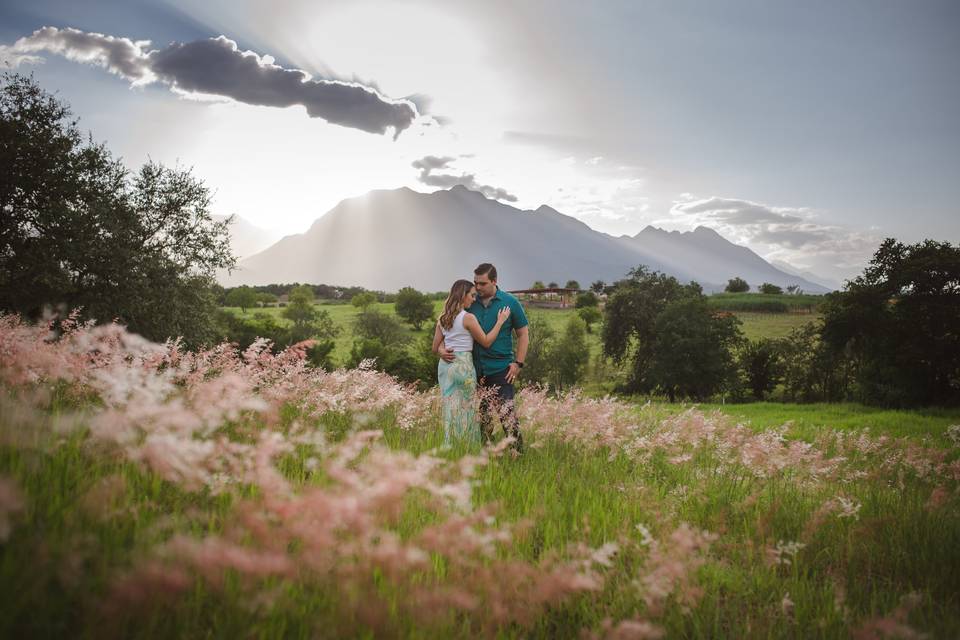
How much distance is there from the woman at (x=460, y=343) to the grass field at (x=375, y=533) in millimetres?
872

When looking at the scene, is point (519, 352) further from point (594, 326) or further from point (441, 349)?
point (594, 326)

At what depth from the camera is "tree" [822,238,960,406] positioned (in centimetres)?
2741

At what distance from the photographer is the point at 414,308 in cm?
9081

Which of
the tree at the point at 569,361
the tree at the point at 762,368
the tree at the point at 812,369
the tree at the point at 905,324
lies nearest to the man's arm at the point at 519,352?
the tree at the point at 905,324

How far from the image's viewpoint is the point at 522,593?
238cm

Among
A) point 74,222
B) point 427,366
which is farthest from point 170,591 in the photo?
point 427,366

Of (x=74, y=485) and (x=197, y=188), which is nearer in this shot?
(x=74, y=485)

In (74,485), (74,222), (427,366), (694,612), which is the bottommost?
(427,366)

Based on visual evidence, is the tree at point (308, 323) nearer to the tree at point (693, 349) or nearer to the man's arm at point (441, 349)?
→ the tree at point (693, 349)

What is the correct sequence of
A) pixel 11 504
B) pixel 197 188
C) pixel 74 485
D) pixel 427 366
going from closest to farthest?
pixel 11 504, pixel 74 485, pixel 197 188, pixel 427 366

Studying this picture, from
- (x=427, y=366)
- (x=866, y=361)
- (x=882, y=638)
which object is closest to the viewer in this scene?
(x=882, y=638)

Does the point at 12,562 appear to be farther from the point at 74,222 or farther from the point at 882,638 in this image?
the point at 74,222

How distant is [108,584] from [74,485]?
1.20m

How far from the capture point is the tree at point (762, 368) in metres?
43.7
